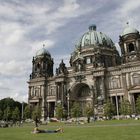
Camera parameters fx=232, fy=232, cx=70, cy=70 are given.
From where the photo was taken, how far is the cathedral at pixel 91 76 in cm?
7931

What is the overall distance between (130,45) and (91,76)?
18.6 m

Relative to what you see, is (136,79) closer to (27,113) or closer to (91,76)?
(91,76)

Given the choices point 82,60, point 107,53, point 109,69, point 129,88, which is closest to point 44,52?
point 82,60

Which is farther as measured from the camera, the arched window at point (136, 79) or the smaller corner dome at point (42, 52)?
the smaller corner dome at point (42, 52)

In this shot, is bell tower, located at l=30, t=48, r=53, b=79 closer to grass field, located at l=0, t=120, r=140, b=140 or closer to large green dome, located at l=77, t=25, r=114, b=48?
large green dome, located at l=77, t=25, r=114, b=48

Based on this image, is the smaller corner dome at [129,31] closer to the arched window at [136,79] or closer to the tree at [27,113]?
the arched window at [136,79]

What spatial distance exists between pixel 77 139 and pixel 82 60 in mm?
79495

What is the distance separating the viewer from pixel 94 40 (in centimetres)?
10506

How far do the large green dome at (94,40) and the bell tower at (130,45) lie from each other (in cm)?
1679

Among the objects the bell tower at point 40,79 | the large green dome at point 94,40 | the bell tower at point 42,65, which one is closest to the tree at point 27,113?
the bell tower at point 40,79

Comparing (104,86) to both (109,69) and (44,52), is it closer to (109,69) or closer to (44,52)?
(109,69)

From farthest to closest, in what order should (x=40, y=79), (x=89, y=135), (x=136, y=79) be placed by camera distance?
(x=40, y=79)
(x=136, y=79)
(x=89, y=135)

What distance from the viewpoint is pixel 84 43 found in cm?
10644

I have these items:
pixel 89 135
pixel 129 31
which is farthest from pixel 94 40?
pixel 89 135
